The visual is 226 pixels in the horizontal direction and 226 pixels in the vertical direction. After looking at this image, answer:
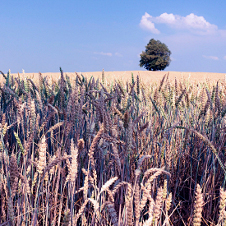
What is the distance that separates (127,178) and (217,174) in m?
0.54

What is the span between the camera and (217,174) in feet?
3.93

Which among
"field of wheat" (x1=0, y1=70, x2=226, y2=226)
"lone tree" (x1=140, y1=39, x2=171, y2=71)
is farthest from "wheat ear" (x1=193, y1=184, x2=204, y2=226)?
"lone tree" (x1=140, y1=39, x2=171, y2=71)

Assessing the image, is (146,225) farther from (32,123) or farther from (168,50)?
(168,50)

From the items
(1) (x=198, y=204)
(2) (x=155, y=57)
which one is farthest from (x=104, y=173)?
(2) (x=155, y=57)

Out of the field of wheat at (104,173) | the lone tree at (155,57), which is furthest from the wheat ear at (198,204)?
the lone tree at (155,57)

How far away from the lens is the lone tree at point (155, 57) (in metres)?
35.7

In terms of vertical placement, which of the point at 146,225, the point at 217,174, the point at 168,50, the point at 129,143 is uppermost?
the point at 168,50

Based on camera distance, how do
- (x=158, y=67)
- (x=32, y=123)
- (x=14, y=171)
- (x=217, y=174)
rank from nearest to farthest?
1. (x=14, y=171)
2. (x=32, y=123)
3. (x=217, y=174)
4. (x=158, y=67)

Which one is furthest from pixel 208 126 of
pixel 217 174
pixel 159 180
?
pixel 159 180

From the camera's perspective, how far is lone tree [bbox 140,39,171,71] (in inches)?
1405

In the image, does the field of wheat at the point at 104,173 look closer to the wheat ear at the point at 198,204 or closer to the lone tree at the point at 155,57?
the wheat ear at the point at 198,204

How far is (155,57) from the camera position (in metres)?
36.5

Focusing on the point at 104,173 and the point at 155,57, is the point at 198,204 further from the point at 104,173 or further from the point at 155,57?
the point at 155,57

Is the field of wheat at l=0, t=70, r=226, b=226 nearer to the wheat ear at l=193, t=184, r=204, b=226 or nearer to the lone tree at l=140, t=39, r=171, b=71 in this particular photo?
the wheat ear at l=193, t=184, r=204, b=226
